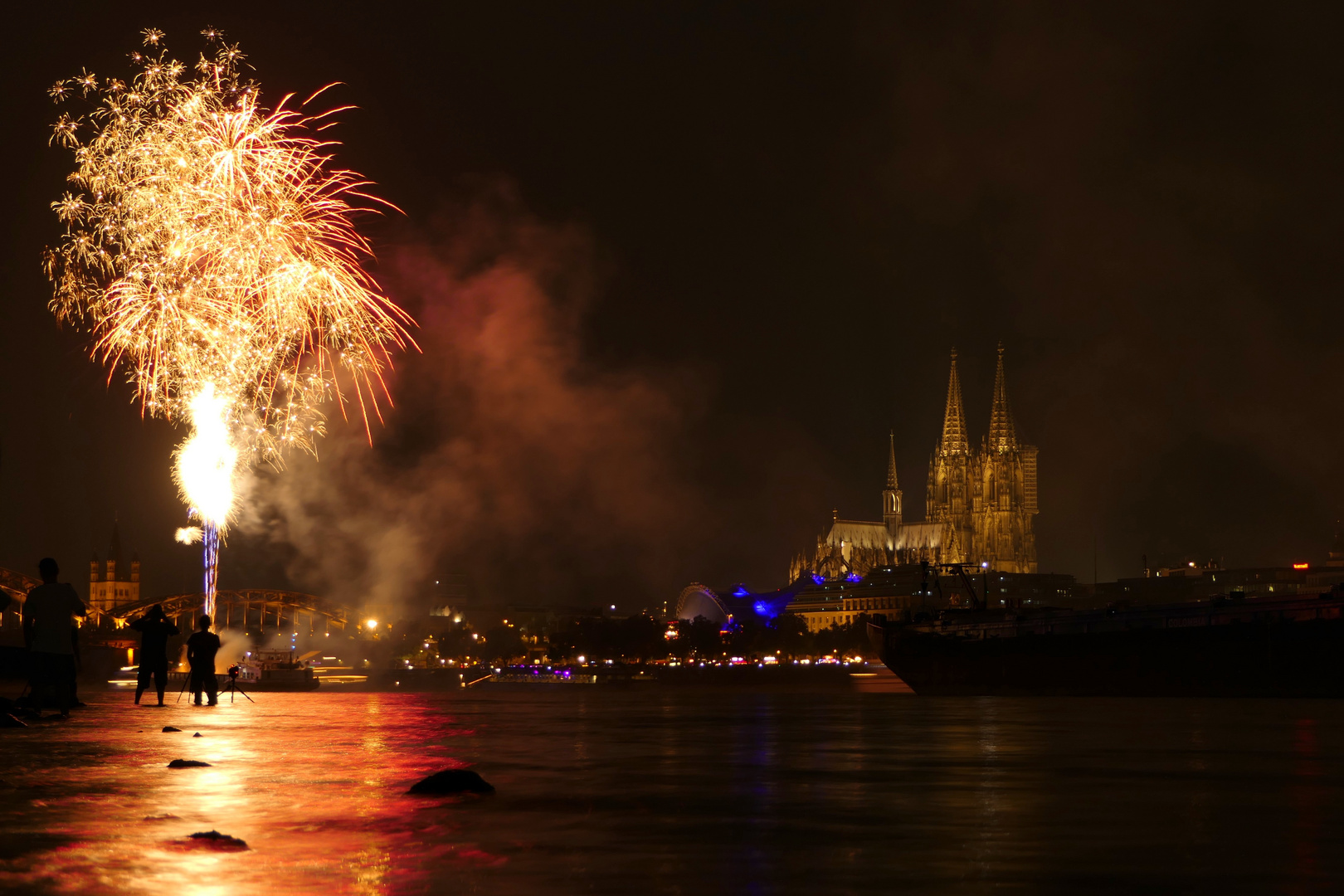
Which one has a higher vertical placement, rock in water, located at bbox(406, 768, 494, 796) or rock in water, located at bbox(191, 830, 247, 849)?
rock in water, located at bbox(191, 830, 247, 849)

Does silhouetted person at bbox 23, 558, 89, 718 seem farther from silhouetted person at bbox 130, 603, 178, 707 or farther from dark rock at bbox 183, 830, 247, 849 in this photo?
dark rock at bbox 183, 830, 247, 849

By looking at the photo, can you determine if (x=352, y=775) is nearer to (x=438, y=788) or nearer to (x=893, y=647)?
(x=438, y=788)

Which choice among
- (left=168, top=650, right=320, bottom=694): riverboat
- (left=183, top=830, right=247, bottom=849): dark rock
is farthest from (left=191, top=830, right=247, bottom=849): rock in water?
(left=168, top=650, right=320, bottom=694): riverboat

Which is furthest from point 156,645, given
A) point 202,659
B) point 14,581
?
point 14,581

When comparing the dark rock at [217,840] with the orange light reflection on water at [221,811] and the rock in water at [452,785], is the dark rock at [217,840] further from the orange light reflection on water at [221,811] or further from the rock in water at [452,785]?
the rock in water at [452,785]

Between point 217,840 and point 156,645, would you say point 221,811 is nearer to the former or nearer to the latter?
point 217,840

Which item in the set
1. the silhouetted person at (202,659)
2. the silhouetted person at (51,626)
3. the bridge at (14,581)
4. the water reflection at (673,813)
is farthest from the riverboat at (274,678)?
the bridge at (14,581)

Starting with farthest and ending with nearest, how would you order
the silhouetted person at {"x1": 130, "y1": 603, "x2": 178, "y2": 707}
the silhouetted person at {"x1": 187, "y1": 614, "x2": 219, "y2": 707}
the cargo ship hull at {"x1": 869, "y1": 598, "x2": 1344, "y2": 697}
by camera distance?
the cargo ship hull at {"x1": 869, "y1": 598, "x2": 1344, "y2": 697} < the silhouetted person at {"x1": 187, "y1": 614, "x2": 219, "y2": 707} < the silhouetted person at {"x1": 130, "y1": 603, "x2": 178, "y2": 707}
